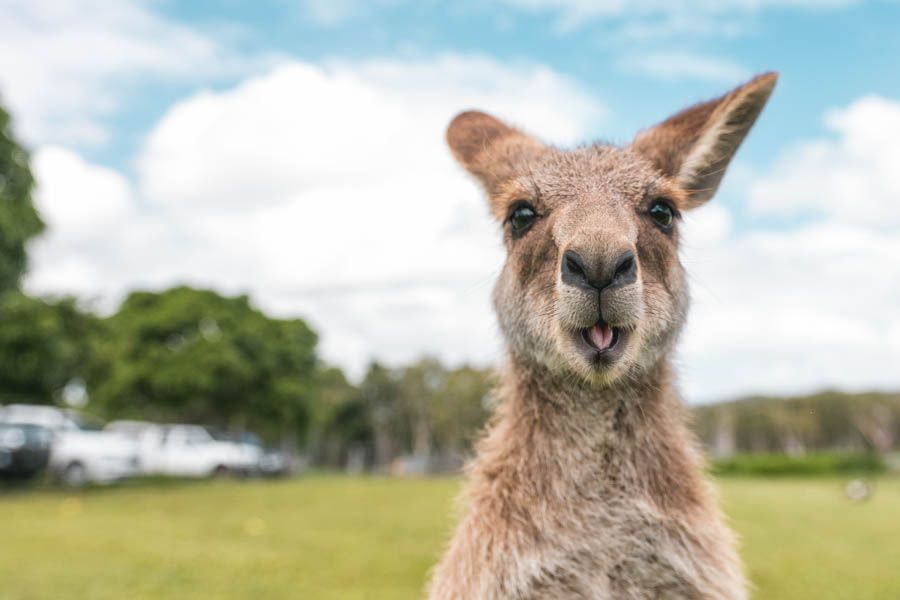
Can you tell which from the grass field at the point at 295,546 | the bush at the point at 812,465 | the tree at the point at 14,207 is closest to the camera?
the grass field at the point at 295,546

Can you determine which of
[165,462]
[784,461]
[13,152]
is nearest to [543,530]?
[13,152]

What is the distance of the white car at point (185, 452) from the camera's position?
3281cm

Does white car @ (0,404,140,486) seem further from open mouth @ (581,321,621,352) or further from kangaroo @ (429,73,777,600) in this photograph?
open mouth @ (581,321,621,352)

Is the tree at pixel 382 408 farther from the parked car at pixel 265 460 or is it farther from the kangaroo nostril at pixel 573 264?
the kangaroo nostril at pixel 573 264

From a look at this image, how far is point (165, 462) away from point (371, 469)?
129 feet

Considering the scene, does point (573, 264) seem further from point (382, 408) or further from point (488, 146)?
point (382, 408)

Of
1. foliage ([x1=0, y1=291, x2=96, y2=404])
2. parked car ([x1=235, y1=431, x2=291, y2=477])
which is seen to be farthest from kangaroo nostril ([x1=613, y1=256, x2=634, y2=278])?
parked car ([x1=235, y1=431, x2=291, y2=477])

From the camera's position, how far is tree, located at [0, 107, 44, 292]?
2408cm

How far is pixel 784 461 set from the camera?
145ft

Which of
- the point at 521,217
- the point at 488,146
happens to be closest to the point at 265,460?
the point at 488,146

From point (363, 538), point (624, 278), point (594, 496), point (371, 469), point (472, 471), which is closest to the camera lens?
point (624, 278)

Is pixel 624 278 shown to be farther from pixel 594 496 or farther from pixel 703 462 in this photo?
pixel 703 462

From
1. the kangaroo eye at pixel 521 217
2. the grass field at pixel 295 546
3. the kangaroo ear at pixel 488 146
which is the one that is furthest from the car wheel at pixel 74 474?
the kangaroo eye at pixel 521 217

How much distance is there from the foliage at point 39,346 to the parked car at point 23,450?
133 cm
